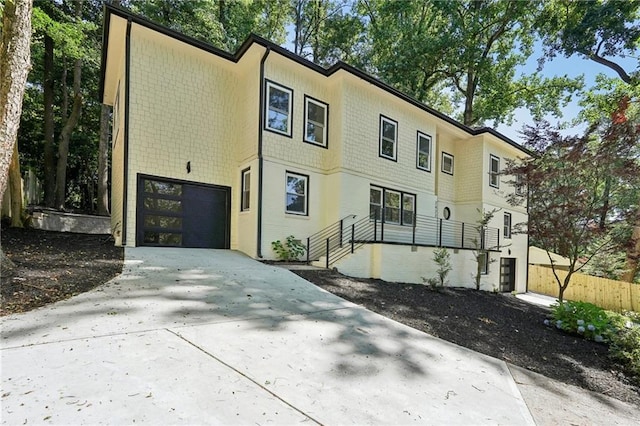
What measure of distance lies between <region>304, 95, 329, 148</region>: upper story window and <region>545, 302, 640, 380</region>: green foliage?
A: 7.89 meters

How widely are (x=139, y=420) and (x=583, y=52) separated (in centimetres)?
2339

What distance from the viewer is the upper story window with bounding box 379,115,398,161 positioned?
12.0 meters

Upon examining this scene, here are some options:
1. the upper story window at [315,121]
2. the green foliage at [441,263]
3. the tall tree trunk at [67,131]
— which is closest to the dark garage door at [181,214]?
the upper story window at [315,121]

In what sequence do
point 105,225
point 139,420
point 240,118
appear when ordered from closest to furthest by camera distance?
point 139,420, point 240,118, point 105,225

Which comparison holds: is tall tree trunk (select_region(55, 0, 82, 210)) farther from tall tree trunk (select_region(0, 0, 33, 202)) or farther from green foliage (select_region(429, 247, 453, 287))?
green foliage (select_region(429, 247, 453, 287))

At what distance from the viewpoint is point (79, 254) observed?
689 cm

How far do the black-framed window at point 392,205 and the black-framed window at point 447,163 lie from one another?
→ 365cm

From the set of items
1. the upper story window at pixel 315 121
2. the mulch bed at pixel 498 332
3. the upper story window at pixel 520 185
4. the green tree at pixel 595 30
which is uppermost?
the green tree at pixel 595 30

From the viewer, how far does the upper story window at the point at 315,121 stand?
34.8 ft

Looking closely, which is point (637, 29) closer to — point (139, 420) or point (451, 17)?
point (451, 17)

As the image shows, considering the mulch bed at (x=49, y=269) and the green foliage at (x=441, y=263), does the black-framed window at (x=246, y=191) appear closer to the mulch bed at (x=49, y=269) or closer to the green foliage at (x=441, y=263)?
the mulch bed at (x=49, y=269)

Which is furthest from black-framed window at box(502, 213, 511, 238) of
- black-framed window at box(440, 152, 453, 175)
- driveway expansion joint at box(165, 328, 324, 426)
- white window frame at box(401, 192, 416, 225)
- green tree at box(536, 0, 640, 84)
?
driveway expansion joint at box(165, 328, 324, 426)

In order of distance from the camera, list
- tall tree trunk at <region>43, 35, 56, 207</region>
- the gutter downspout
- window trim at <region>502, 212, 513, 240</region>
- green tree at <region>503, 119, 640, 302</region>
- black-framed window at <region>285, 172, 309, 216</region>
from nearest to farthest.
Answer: green tree at <region>503, 119, 640, 302</region>
the gutter downspout
black-framed window at <region>285, 172, 309, 216</region>
tall tree trunk at <region>43, 35, 56, 207</region>
window trim at <region>502, 212, 513, 240</region>

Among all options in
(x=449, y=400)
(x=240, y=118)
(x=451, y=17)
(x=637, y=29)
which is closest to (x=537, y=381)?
(x=449, y=400)
